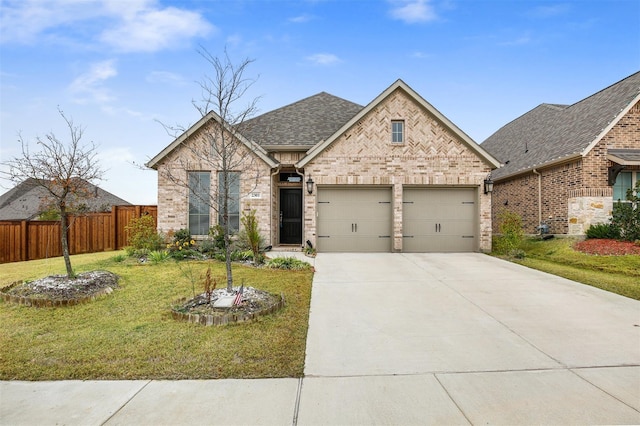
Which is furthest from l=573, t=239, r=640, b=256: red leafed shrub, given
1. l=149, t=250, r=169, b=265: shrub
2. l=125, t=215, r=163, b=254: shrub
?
l=125, t=215, r=163, b=254: shrub

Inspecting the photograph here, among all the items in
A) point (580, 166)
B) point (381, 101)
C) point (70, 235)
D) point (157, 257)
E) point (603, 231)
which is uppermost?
point (381, 101)

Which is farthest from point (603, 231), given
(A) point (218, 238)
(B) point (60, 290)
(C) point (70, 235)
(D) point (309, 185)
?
(C) point (70, 235)

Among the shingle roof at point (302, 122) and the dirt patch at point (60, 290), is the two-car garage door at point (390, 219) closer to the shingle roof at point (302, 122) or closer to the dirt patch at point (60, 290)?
the shingle roof at point (302, 122)

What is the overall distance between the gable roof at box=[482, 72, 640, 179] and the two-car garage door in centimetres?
430

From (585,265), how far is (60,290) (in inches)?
525

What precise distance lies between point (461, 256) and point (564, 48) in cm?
938

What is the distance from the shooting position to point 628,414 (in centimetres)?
278

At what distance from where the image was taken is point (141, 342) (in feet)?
13.8

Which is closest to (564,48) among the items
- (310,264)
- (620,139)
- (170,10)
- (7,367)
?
(620,139)

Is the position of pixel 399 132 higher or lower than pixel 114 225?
higher

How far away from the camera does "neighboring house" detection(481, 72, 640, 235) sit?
38.8ft

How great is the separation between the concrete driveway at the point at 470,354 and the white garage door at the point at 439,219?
188 inches

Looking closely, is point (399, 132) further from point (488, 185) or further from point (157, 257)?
point (157, 257)

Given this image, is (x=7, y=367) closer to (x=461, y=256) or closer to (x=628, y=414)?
(x=628, y=414)
